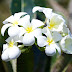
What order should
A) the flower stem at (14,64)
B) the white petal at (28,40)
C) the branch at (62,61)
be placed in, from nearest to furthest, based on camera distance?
the white petal at (28,40) < the flower stem at (14,64) < the branch at (62,61)

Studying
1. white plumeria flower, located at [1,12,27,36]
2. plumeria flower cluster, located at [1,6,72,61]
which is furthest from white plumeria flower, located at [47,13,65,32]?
white plumeria flower, located at [1,12,27,36]

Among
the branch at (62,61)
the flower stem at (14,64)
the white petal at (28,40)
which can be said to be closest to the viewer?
the white petal at (28,40)

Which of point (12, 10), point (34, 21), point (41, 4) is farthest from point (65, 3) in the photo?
point (34, 21)

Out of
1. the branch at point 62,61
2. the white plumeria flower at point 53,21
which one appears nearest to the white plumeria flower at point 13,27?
the white plumeria flower at point 53,21

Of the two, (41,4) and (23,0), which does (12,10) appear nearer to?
(23,0)

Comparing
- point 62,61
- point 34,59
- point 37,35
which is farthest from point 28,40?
point 34,59

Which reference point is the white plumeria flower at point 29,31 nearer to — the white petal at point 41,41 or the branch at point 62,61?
the white petal at point 41,41

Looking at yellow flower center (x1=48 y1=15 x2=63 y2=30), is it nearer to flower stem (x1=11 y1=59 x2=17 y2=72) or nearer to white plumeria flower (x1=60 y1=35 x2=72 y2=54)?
white plumeria flower (x1=60 y1=35 x2=72 y2=54)
